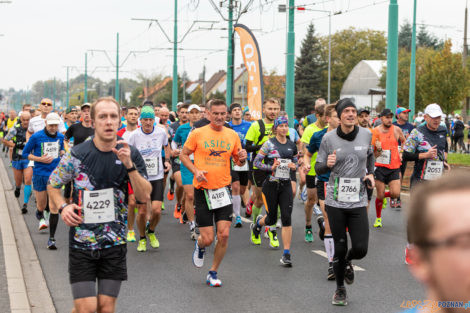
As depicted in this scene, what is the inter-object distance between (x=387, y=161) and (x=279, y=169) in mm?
3431

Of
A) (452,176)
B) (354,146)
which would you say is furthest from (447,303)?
(354,146)

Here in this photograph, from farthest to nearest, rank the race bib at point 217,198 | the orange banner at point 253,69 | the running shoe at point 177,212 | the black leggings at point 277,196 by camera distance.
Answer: the orange banner at point 253,69 → the running shoe at point 177,212 → the black leggings at point 277,196 → the race bib at point 217,198

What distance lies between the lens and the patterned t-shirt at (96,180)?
175 inches

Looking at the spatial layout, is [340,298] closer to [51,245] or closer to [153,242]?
[153,242]

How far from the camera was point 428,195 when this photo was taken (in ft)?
3.61

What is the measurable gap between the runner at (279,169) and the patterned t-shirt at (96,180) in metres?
3.94

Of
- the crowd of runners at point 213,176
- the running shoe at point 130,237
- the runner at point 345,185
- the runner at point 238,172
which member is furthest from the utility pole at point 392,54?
the runner at point 345,185

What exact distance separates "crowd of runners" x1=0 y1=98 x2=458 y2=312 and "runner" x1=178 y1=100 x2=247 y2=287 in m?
0.01

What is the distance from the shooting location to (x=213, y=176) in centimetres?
726

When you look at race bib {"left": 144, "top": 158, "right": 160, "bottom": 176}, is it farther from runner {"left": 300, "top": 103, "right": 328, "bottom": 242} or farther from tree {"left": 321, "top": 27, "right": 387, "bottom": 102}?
tree {"left": 321, "top": 27, "right": 387, "bottom": 102}

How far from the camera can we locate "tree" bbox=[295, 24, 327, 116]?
7675cm

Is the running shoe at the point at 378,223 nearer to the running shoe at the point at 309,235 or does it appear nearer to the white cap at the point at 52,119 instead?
the running shoe at the point at 309,235

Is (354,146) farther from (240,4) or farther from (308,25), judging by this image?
(308,25)

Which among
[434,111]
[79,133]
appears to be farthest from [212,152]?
[79,133]
